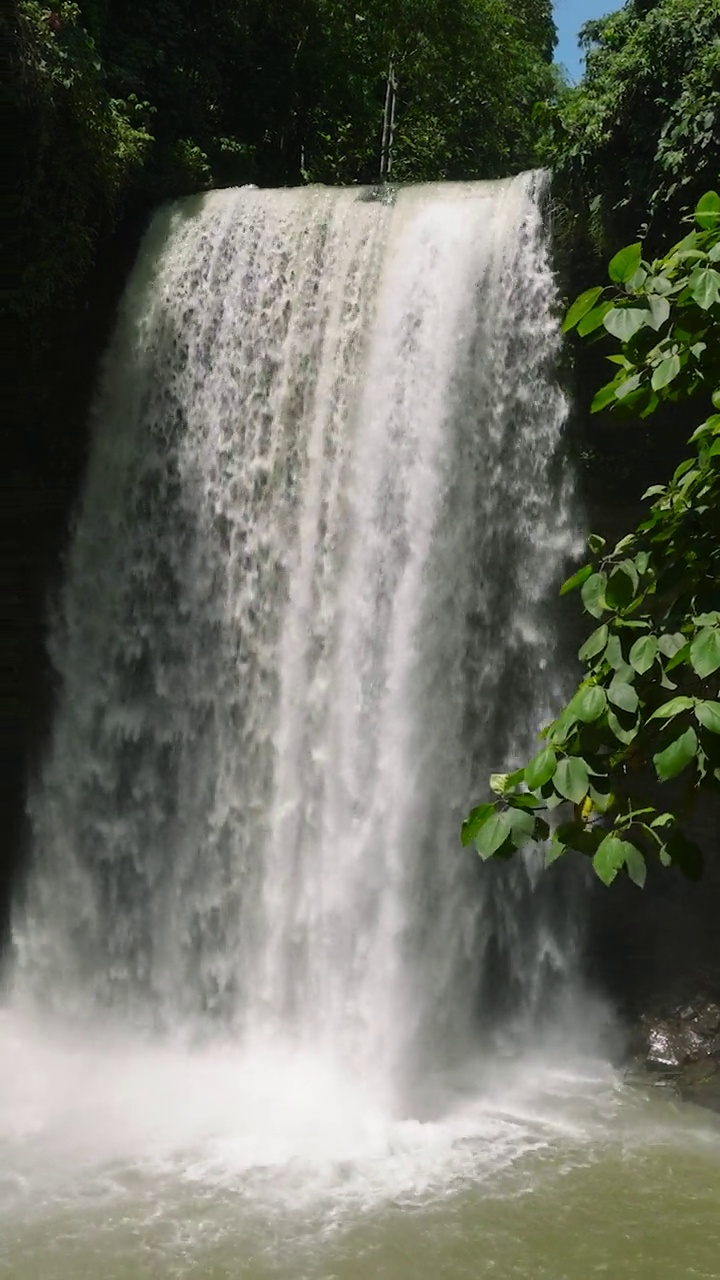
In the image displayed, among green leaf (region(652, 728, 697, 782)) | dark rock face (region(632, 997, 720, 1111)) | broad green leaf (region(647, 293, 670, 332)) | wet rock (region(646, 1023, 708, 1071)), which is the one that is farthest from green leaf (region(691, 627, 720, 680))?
wet rock (region(646, 1023, 708, 1071))

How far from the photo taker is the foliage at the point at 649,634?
2121mm

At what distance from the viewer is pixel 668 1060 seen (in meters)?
7.54

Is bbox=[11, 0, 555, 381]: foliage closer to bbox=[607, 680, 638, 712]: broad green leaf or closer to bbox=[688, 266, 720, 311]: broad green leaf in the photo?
bbox=[688, 266, 720, 311]: broad green leaf

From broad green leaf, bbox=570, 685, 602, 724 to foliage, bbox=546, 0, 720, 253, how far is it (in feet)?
19.4

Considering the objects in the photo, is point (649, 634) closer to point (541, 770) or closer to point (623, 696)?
point (623, 696)

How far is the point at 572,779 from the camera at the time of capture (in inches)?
83.4

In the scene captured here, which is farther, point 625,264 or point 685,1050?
point 685,1050

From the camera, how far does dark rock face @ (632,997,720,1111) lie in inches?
286

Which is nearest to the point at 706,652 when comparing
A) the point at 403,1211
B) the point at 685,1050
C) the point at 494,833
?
the point at 494,833

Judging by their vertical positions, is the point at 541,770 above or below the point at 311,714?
below

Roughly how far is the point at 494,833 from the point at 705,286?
1091 mm

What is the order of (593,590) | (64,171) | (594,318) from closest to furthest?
(594,318)
(593,590)
(64,171)

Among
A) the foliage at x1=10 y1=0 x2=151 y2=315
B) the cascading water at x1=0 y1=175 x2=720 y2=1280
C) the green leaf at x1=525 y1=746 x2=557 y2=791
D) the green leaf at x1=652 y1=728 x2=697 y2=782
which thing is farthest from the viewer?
the foliage at x1=10 y1=0 x2=151 y2=315

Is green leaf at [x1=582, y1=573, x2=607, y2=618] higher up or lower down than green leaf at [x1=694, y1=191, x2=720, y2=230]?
lower down
